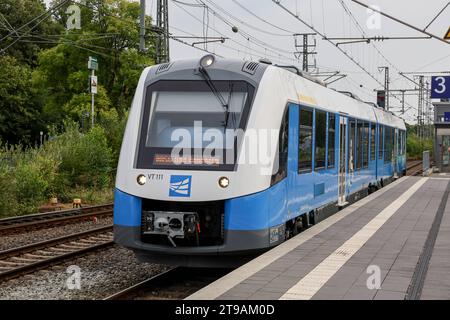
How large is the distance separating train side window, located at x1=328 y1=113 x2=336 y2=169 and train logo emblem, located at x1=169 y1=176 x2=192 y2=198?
5.07 m

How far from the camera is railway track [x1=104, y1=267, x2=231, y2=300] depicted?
28.1 ft

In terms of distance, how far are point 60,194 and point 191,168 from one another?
45.7 ft

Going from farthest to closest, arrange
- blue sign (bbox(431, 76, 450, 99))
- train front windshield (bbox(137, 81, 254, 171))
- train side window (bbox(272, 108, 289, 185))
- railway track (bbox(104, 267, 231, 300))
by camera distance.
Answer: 1. blue sign (bbox(431, 76, 450, 99))
2. train side window (bbox(272, 108, 289, 185))
3. train front windshield (bbox(137, 81, 254, 171))
4. railway track (bbox(104, 267, 231, 300))

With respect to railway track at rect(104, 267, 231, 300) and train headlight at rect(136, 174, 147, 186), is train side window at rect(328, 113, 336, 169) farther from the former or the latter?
train headlight at rect(136, 174, 147, 186)

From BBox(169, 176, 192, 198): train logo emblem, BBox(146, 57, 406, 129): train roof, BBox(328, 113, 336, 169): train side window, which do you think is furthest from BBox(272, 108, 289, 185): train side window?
BBox(328, 113, 336, 169): train side window

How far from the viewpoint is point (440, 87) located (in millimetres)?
29609

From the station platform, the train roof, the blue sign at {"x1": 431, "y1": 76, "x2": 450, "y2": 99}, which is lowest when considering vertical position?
the station platform

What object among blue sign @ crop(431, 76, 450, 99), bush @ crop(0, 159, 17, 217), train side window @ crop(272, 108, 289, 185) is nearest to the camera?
train side window @ crop(272, 108, 289, 185)

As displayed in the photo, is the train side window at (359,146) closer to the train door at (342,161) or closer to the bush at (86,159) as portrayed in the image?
the train door at (342,161)

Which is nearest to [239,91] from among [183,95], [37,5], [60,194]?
[183,95]

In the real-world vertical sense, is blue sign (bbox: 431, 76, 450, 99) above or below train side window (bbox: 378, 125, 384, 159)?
above

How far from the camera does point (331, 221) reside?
12.8 metres

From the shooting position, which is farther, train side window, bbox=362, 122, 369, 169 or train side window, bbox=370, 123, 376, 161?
train side window, bbox=370, 123, 376, 161
